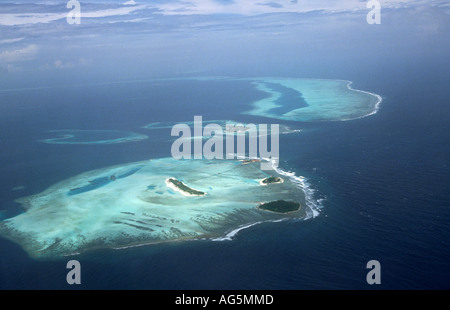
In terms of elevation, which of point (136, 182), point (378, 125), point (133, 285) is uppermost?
point (378, 125)

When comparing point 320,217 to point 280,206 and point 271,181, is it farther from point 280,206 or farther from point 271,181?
point 271,181

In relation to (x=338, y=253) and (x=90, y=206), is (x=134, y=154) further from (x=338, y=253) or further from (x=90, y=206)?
(x=338, y=253)

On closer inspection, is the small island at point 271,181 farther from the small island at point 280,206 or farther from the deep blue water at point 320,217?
the small island at point 280,206

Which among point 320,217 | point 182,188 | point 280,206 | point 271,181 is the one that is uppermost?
point 271,181

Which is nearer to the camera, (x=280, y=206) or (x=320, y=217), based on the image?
(x=320, y=217)

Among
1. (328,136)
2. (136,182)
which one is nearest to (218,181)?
(136,182)

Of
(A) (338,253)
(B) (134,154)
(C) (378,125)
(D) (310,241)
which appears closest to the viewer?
(A) (338,253)

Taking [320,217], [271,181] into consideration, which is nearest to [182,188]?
[271,181]
